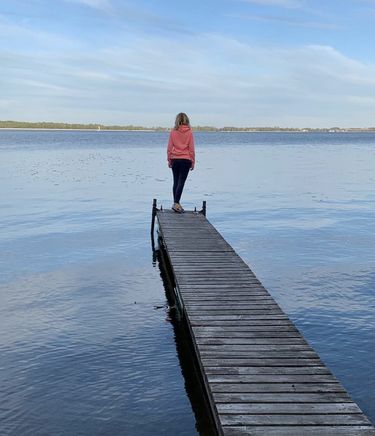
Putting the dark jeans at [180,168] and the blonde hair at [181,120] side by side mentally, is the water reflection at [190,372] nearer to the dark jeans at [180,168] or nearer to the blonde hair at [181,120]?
the dark jeans at [180,168]

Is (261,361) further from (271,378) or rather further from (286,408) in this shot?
(286,408)

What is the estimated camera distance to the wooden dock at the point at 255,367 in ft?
17.7

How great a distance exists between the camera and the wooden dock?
5.40 metres

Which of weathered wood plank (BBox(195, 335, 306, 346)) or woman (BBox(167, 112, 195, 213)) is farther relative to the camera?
woman (BBox(167, 112, 195, 213))

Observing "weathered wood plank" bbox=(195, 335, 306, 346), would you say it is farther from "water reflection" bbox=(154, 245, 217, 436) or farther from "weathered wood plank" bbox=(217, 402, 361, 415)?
"weathered wood plank" bbox=(217, 402, 361, 415)

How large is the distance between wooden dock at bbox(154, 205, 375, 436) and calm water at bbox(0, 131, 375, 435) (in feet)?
3.14

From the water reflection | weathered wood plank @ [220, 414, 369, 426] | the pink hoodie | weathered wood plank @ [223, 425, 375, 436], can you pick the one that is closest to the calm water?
the water reflection

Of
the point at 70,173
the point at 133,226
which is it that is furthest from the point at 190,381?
the point at 70,173

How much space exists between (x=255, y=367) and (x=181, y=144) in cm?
1019

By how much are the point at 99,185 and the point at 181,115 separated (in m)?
20.6

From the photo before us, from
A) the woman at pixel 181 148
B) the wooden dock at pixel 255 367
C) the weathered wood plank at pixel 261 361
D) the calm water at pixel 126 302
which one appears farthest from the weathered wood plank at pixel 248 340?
the woman at pixel 181 148

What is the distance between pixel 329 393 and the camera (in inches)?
236

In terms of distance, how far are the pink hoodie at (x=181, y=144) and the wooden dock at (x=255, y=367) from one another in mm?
5776

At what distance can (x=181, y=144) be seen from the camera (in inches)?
628
